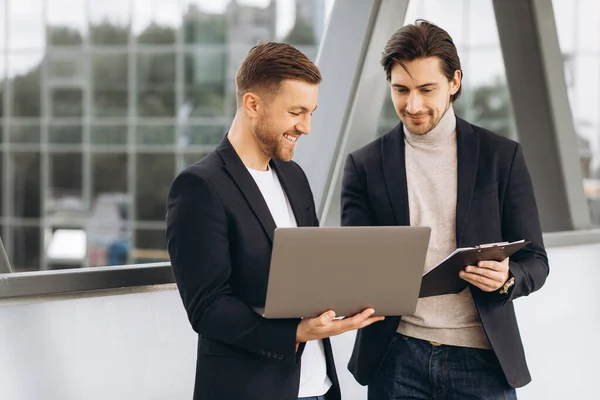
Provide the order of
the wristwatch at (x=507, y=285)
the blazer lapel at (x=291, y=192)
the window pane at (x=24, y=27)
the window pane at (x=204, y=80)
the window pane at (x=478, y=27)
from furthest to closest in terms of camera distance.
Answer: the window pane at (x=24, y=27), the window pane at (x=204, y=80), the window pane at (x=478, y=27), the wristwatch at (x=507, y=285), the blazer lapel at (x=291, y=192)

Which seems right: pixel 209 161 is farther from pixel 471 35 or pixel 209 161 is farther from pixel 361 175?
pixel 471 35

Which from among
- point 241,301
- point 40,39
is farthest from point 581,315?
point 40,39

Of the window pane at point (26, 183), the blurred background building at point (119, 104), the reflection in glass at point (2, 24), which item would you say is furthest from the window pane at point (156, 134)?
the reflection in glass at point (2, 24)

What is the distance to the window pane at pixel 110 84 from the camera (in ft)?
64.8

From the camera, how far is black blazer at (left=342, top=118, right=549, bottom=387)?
1944 millimetres

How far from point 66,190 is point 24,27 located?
4.14 metres

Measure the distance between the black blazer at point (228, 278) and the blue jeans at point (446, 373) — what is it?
387 mm

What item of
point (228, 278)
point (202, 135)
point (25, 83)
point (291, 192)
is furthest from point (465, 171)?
point (25, 83)

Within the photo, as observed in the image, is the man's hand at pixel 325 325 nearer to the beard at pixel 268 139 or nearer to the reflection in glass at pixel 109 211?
the beard at pixel 268 139

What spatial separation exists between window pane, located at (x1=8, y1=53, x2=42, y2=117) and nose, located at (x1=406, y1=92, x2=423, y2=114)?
63.4ft

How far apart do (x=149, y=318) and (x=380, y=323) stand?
764 mm

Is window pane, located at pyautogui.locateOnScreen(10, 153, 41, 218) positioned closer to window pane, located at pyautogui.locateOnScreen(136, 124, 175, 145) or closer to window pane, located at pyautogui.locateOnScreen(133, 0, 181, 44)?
window pane, located at pyautogui.locateOnScreen(136, 124, 175, 145)

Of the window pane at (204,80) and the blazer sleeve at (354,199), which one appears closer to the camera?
the blazer sleeve at (354,199)

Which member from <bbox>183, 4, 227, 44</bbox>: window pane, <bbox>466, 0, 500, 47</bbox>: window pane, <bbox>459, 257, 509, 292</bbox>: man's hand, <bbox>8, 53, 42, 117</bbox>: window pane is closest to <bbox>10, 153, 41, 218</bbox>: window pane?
<bbox>8, 53, 42, 117</bbox>: window pane
